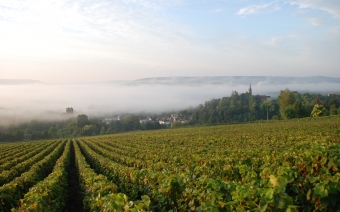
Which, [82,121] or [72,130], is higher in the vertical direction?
[82,121]

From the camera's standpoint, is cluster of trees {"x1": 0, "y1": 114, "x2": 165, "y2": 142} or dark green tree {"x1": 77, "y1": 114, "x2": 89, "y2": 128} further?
dark green tree {"x1": 77, "y1": 114, "x2": 89, "y2": 128}

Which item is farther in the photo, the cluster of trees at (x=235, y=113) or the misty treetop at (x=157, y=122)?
the cluster of trees at (x=235, y=113)

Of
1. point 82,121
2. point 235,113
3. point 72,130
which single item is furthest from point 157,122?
point 72,130

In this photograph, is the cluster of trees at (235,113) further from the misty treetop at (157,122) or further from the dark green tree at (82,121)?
the dark green tree at (82,121)

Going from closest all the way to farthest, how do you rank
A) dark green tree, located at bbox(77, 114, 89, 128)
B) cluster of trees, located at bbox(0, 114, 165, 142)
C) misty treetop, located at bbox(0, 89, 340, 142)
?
cluster of trees, located at bbox(0, 114, 165, 142) → misty treetop, located at bbox(0, 89, 340, 142) → dark green tree, located at bbox(77, 114, 89, 128)

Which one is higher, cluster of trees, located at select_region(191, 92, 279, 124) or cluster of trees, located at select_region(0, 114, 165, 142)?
cluster of trees, located at select_region(191, 92, 279, 124)

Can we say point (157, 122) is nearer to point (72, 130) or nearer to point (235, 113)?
point (235, 113)

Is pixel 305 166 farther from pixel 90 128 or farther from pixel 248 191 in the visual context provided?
pixel 90 128

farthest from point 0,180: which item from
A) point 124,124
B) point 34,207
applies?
point 124,124

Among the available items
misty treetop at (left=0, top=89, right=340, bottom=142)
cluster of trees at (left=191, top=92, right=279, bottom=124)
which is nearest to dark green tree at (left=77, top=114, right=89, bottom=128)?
misty treetop at (left=0, top=89, right=340, bottom=142)

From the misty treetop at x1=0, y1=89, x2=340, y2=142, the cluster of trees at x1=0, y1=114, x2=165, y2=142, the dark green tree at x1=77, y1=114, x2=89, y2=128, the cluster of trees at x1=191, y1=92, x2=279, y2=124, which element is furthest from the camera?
the dark green tree at x1=77, y1=114, x2=89, y2=128

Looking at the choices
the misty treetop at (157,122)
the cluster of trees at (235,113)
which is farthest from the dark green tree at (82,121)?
the cluster of trees at (235,113)

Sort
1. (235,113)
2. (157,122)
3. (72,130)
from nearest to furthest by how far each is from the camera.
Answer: (72,130) < (157,122) < (235,113)

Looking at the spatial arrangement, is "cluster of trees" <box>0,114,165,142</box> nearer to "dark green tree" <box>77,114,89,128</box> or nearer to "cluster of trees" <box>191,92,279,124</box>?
"dark green tree" <box>77,114,89,128</box>
